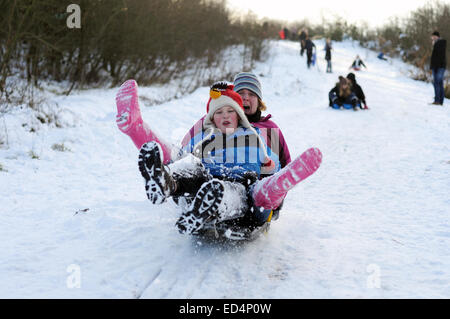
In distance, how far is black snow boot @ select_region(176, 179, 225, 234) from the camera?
78.2 inches

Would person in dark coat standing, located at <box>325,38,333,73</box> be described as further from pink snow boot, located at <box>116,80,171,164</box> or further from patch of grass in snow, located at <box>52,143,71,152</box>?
pink snow boot, located at <box>116,80,171,164</box>

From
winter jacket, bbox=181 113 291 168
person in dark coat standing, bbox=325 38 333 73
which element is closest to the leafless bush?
winter jacket, bbox=181 113 291 168

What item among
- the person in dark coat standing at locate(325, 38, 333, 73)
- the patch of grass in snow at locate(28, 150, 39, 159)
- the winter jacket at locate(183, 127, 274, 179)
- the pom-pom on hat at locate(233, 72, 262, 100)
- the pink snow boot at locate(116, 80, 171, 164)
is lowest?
the patch of grass in snow at locate(28, 150, 39, 159)

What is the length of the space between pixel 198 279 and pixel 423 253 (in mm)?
1408

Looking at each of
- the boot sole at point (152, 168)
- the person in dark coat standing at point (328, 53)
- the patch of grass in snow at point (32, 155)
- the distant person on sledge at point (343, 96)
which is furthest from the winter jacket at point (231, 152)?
the person in dark coat standing at point (328, 53)

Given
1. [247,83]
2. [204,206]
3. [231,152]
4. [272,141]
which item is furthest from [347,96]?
[204,206]

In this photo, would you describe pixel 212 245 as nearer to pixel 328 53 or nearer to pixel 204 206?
pixel 204 206

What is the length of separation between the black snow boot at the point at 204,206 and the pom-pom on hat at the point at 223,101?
2.90 feet

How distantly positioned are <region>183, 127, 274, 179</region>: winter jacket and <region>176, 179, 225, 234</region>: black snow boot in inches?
23.5

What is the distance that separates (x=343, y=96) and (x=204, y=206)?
815cm

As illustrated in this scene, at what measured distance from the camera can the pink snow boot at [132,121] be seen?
2.42 m

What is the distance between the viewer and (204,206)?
78.4 inches

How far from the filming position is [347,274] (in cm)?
210
